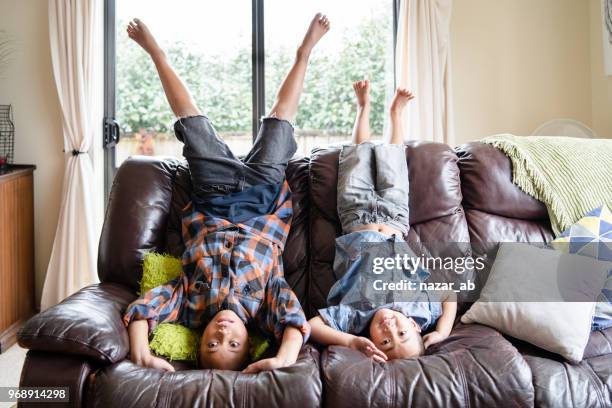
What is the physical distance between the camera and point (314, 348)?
5.87 feet

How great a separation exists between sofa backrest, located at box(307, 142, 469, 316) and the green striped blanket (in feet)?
0.83

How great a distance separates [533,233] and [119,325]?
1.55 m

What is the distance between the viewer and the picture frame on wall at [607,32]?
10.5 ft

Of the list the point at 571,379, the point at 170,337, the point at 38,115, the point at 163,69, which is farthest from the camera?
the point at 38,115

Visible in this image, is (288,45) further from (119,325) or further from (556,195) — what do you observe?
(119,325)

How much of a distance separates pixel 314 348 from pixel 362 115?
3.81ft

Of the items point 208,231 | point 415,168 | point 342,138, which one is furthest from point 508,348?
point 342,138

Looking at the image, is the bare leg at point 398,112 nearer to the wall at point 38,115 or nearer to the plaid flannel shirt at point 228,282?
the plaid flannel shirt at point 228,282

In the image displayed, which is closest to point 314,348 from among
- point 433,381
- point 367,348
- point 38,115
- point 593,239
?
point 367,348

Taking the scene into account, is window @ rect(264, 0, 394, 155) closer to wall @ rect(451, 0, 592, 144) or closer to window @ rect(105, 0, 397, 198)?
window @ rect(105, 0, 397, 198)

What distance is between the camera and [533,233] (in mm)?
2203

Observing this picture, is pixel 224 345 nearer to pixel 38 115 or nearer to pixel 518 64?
pixel 38 115

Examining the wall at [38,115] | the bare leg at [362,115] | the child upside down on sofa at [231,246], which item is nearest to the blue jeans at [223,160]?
the child upside down on sofa at [231,246]

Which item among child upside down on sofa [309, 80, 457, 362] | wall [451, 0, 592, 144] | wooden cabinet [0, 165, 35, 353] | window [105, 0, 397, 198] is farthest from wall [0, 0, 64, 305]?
wall [451, 0, 592, 144]
